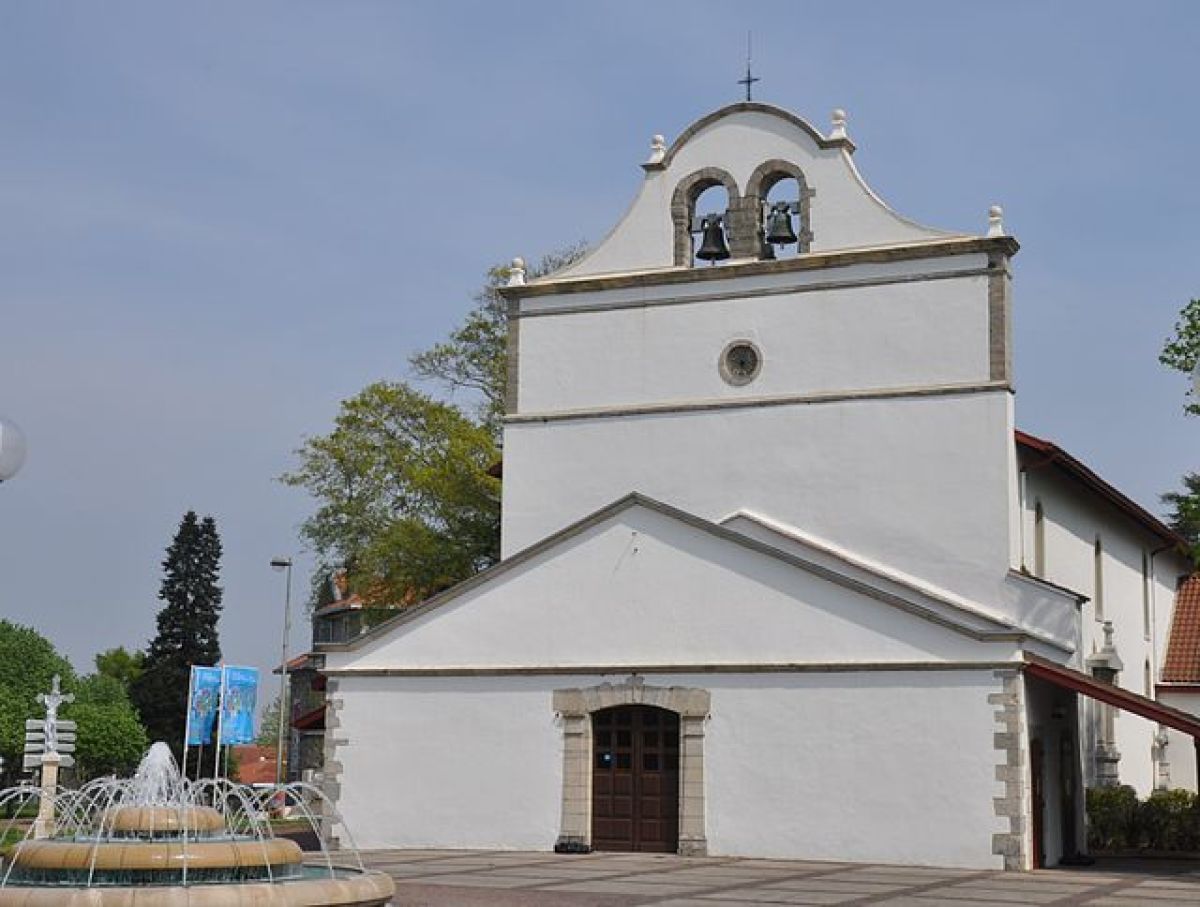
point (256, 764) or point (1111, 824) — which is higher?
point (256, 764)

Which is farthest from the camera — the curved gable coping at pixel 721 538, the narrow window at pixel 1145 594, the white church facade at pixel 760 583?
the narrow window at pixel 1145 594

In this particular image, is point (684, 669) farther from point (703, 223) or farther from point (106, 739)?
point (106, 739)

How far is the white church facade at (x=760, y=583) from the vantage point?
24938mm

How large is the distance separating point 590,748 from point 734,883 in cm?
597

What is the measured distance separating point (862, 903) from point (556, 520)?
1460 centimetres

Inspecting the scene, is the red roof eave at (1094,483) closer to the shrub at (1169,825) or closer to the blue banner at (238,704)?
the shrub at (1169,825)

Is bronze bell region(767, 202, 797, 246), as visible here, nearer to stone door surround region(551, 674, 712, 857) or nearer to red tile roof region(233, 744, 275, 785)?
stone door surround region(551, 674, 712, 857)

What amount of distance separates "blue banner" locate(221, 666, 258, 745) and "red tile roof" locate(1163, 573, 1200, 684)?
22.5 metres

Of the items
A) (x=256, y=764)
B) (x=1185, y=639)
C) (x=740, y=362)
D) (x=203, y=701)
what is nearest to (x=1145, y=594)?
(x=1185, y=639)

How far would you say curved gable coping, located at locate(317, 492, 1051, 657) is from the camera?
24.5 metres

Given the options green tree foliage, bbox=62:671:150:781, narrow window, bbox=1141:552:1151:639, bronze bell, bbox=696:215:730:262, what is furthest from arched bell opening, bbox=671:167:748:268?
green tree foliage, bbox=62:671:150:781

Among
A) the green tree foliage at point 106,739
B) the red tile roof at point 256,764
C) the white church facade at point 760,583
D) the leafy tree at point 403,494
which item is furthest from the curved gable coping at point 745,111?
the red tile roof at point 256,764

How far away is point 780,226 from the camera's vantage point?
102 feet

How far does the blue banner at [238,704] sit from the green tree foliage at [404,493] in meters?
3.50
